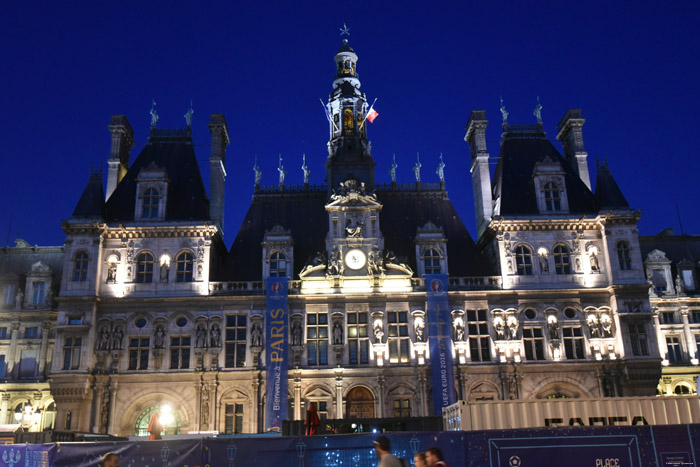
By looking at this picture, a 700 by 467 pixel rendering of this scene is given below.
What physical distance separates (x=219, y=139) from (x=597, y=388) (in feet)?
102

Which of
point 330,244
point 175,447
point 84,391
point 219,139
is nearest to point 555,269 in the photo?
point 330,244

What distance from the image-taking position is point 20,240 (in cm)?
5309

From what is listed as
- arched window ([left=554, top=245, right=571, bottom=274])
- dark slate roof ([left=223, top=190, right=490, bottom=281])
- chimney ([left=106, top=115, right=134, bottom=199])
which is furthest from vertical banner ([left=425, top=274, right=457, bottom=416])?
chimney ([left=106, top=115, right=134, bottom=199])

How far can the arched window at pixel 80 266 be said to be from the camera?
140 ft

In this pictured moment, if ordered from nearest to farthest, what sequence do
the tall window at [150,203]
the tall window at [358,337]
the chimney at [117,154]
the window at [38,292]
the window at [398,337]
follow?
the tall window at [358,337] < the window at [398,337] < the tall window at [150,203] < the chimney at [117,154] < the window at [38,292]

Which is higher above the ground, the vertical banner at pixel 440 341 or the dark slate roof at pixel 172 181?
the dark slate roof at pixel 172 181

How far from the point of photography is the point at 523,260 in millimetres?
44156

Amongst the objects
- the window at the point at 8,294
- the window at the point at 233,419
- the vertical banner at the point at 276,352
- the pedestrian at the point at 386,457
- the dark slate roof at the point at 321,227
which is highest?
the dark slate roof at the point at 321,227

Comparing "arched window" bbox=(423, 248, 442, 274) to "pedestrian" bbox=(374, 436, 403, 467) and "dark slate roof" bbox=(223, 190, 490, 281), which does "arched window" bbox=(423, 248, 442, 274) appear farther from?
"pedestrian" bbox=(374, 436, 403, 467)

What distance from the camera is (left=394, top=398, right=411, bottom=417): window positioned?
40750 mm

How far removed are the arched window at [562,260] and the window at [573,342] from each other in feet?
12.5

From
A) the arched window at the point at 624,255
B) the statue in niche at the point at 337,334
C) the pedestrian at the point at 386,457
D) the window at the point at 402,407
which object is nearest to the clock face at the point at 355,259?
the statue in niche at the point at 337,334

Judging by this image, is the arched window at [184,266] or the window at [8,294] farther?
Result: the window at [8,294]

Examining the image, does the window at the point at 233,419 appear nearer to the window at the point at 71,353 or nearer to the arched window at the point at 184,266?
the arched window at the point at 184,266
